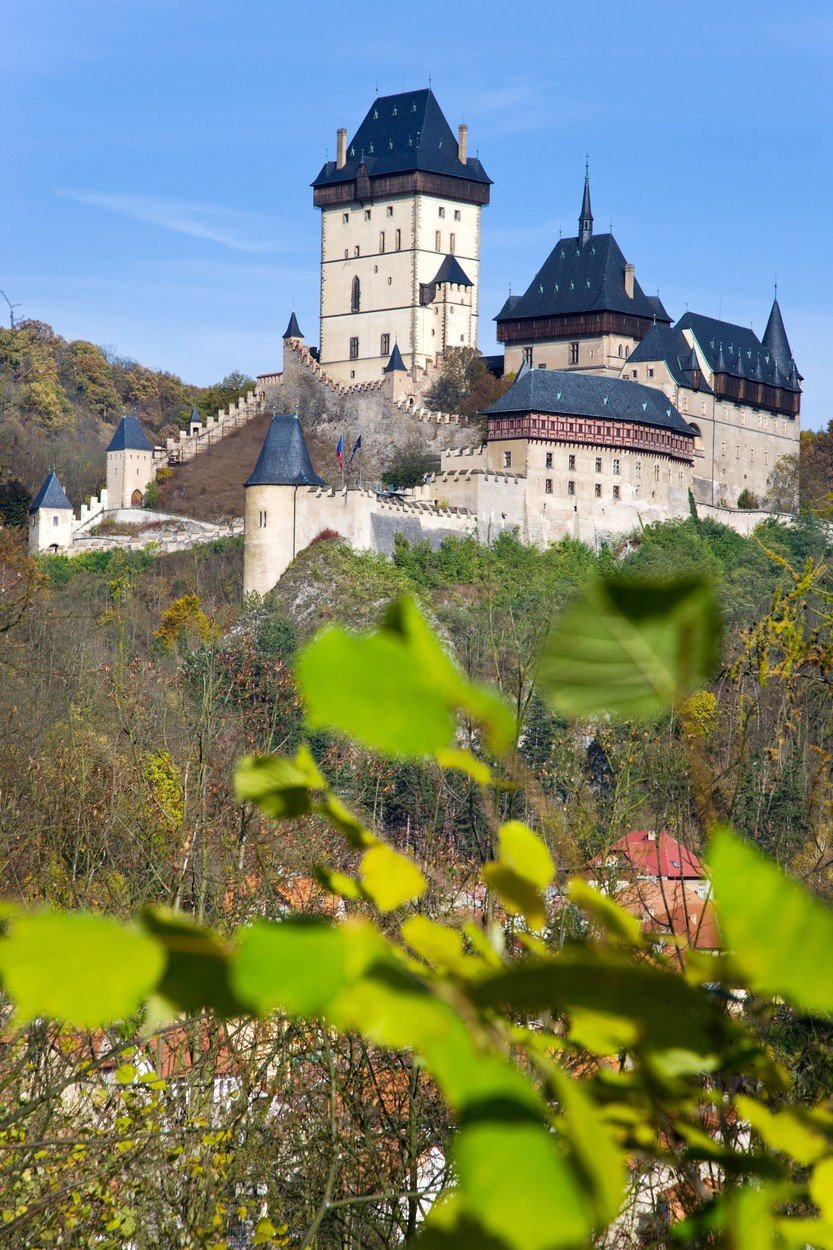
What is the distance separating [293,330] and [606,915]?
63270mm

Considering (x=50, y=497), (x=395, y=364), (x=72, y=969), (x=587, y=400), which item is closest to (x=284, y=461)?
(x=587, y=400)

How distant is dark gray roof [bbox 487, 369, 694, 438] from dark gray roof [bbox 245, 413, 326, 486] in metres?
7.27

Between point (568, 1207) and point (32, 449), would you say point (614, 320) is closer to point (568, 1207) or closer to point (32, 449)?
point (32, 449)

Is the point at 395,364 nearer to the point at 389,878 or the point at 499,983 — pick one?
the point at 389,878

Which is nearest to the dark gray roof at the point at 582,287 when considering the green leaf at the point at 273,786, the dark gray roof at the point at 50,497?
the dark gray roof at the point at 50,497

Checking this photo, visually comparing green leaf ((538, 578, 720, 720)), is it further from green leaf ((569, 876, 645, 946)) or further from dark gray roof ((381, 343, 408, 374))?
dark gray roof ((381, 343, 408, 374))

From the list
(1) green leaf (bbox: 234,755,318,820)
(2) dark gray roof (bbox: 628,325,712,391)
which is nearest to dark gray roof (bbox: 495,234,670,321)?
(2) dark gray roof (bbox: 628,325,712,391)

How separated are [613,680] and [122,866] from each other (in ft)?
40.9

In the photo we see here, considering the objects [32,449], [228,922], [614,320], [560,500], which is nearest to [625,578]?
[228,922]

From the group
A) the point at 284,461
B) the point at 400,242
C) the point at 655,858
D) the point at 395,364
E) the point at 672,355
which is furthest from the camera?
the point at 400,242

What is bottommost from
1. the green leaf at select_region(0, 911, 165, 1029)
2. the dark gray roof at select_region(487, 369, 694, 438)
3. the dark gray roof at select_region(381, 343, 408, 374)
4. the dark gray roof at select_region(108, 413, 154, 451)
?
the green leaf at select_region(0, 911, 165, 1029)

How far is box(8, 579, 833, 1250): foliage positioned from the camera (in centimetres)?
48

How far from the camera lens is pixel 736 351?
5697 cm

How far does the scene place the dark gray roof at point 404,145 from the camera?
202ft
